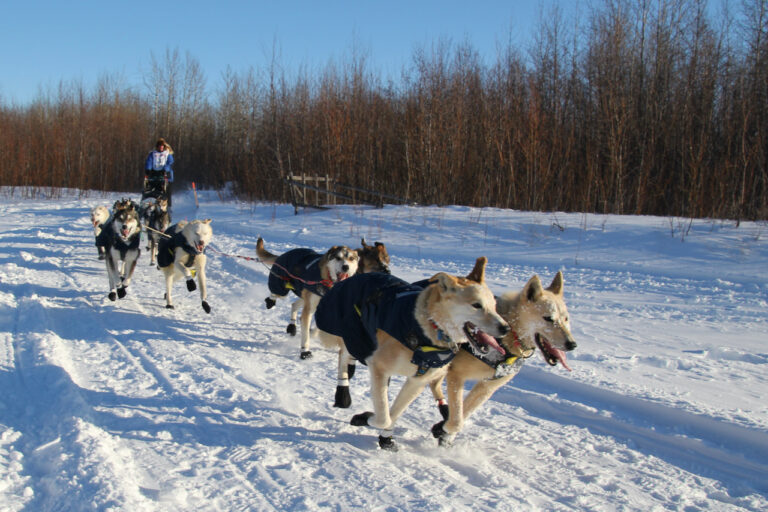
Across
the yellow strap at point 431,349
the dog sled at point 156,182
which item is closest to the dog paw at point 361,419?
the yellow strap at point 431,349

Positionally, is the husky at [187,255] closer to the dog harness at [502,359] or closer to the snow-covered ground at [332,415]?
the snow-covered ground at [332,415]

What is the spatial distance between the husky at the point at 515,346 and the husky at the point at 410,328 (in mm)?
145

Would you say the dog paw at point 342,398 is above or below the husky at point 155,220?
below

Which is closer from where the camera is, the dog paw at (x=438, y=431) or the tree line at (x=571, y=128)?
the dog paw at (x=438, y=431)

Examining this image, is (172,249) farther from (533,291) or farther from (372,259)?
(533,291)

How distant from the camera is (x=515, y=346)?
3.58 metres

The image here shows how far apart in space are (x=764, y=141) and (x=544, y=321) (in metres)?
16.2

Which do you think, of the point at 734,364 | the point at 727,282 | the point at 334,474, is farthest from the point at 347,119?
the point at 334,474

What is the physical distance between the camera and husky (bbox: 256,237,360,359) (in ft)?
18.1

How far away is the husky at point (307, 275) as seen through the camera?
551 cm

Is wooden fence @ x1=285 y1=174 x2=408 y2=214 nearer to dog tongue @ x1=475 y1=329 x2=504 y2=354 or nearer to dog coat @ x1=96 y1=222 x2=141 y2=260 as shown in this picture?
dog coat @ x1=96 y1=222 x2=141 y2=260

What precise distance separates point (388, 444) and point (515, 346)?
3.43 ft

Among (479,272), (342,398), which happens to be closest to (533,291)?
(479,272)

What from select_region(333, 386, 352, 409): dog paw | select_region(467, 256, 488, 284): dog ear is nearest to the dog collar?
select_region(467, 256, 488, 284): dog ear
